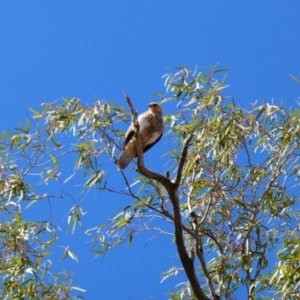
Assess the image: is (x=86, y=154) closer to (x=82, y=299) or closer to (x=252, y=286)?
(x=82, y=299)

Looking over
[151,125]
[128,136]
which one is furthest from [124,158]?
[151,125]

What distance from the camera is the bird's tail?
3.75 meters

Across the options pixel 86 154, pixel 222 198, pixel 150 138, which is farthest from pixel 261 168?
pixel 86 154

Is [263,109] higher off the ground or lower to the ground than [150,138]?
lower

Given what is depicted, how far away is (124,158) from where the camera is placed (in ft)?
12.3

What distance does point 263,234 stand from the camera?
407 cm

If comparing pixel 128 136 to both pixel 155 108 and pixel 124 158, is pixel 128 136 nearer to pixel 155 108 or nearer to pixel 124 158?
pixel 124 158

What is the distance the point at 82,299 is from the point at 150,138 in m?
0.91

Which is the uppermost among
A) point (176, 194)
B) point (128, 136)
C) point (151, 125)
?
point (151, 125)

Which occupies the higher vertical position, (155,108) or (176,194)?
(155,108)

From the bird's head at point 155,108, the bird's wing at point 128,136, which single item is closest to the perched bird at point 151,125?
the bird's head at point 155,108

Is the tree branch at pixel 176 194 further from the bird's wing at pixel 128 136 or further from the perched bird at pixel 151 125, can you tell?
the perched bird at pixel 151 125

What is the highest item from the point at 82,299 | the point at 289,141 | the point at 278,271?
the point at 289,141

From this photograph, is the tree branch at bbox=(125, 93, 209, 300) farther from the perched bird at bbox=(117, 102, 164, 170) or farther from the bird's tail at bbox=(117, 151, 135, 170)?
the perched bird at bbox=(117, 102, 164, 170)
